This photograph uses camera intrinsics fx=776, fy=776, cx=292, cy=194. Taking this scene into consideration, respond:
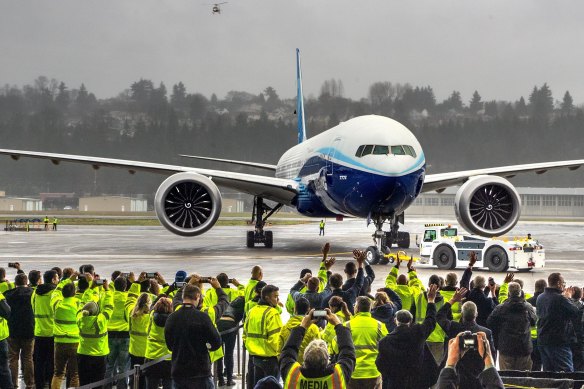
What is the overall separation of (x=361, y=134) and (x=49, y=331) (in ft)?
55.0

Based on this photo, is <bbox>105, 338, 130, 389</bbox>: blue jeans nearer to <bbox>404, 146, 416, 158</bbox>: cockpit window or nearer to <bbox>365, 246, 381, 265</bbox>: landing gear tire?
<bbox>365, 246, 381, 265</bbox>: landing gear tire

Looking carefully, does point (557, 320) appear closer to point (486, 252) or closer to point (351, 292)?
point (351, 292)

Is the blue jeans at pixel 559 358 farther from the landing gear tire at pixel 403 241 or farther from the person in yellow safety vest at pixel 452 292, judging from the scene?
the landing gear tire at pixel 403 241

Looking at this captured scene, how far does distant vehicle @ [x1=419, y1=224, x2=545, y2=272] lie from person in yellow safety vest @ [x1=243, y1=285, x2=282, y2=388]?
16.6 metres

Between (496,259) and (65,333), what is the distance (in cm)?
1675

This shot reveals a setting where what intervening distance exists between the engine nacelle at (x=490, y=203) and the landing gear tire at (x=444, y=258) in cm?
122

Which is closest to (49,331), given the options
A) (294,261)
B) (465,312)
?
(465,312)

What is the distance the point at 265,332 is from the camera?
8523mm

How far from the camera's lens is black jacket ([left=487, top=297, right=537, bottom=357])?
385 inches

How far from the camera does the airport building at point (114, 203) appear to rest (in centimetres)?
12094

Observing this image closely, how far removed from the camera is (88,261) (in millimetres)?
27312

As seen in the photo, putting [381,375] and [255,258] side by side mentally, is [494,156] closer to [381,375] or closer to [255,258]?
[255,258]

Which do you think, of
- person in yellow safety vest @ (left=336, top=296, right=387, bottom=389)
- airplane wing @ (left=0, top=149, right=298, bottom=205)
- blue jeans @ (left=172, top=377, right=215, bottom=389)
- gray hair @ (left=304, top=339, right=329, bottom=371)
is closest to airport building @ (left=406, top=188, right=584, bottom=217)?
airplane wing @ (left=0, top=149, right=298, bottom=205)

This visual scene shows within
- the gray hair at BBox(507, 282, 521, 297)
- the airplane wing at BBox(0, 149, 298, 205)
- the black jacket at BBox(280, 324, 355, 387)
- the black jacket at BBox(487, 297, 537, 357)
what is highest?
the airplane wing at BBox(0, 149, 298, 205)
